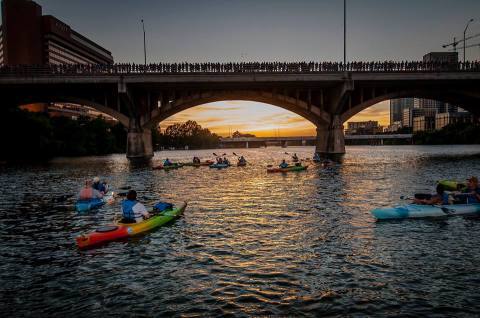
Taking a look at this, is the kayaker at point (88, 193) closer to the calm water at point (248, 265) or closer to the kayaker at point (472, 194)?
the calm water at point (248, 265)

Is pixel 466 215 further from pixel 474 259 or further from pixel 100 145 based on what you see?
pixel 100 145

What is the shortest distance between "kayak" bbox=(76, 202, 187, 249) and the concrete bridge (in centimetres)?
4143

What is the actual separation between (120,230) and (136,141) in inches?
2059

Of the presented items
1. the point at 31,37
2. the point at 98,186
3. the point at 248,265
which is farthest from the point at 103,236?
the point at 31,37

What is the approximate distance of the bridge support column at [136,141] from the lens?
62.6 meters

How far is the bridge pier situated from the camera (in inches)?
2509

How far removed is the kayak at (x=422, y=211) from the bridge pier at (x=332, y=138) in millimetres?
47310

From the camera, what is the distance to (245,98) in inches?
2501

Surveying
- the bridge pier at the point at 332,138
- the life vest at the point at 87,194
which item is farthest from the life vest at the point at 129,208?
the bridge pier at the point at 332,138

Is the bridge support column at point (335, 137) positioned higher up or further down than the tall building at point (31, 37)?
further down

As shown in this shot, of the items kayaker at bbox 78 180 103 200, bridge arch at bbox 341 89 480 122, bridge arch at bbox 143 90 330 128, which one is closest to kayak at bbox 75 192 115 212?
kayaker at bbox 78 180 103 200

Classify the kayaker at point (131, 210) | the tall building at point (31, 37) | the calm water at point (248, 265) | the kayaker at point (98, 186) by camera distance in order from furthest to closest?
the tall building at point (31, 37) → the kayaker at point (98, 186) → the kayaker at point (131, 210) → the calm water at point (248, 265)

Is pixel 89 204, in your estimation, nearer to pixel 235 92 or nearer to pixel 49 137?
pixel 235 92

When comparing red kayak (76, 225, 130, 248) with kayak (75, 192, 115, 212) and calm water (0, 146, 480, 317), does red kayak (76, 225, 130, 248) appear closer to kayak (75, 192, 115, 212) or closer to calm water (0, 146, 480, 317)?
calm water (0, 146, 480, 317)
